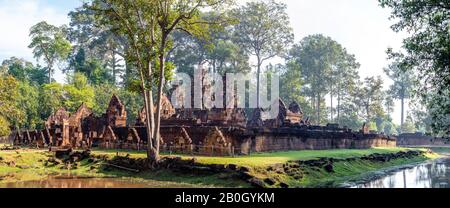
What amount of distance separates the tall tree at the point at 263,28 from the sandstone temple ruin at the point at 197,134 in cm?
2314

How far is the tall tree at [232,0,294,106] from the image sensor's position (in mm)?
78688

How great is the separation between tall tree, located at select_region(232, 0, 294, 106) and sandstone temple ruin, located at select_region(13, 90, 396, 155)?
23.1 metres

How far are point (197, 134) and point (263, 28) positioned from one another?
4433 centimetres

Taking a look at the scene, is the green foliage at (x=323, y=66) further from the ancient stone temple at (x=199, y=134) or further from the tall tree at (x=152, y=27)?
the tall tree at (x=152, y=27)

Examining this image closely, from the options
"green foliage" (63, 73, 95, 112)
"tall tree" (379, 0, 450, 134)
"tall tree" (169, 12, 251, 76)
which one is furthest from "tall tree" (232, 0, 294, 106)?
"tall tree" (379, 0, 450, 134)

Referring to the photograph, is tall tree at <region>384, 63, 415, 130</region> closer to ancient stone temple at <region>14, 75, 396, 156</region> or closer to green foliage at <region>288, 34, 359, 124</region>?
green foliage at <region>288, 34, 359, 124</region>

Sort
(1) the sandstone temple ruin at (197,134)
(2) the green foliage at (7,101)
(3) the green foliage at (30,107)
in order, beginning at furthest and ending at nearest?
(3) the green foliage at (30,107), (2) the green foliage at (7,101), (1) the sandstone temple ruin at (197,134)

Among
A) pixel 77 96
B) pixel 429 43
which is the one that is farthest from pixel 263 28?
pixel 429 43

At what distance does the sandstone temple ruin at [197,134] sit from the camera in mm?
35656

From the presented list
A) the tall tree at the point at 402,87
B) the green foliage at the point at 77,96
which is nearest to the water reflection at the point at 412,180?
the green foliage at the point at 77,96

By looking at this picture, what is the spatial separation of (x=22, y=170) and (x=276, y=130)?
2004 centimetres

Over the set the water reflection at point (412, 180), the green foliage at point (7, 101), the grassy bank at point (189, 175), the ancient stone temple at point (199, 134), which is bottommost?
the water reflection at point (412, 180)
